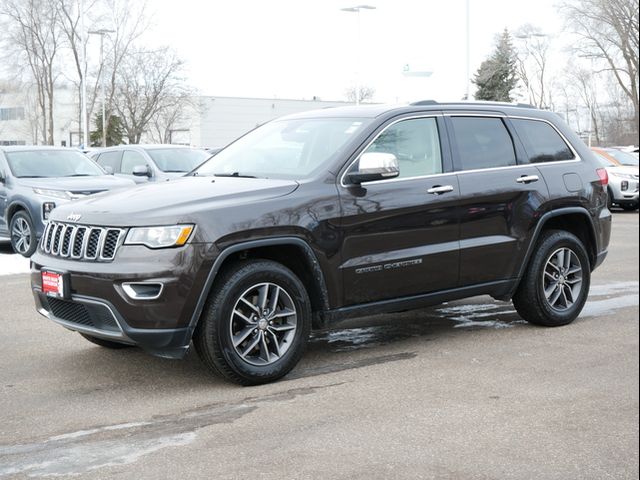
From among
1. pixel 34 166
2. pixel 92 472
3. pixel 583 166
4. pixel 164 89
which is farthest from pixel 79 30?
pixel 92 472

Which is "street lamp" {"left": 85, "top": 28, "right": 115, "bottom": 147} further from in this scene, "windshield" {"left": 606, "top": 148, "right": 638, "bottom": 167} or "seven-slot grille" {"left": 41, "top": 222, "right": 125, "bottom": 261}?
"windshield" {"left": 606, "top": 148, "right": 638, "bottom": 167}

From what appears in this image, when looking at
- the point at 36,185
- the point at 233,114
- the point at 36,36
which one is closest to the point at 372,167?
the point at 36,185

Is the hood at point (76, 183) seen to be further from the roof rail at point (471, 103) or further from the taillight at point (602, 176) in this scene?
the taillight at point (602, 176)

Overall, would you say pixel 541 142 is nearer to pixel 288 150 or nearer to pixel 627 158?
pixel 288 150

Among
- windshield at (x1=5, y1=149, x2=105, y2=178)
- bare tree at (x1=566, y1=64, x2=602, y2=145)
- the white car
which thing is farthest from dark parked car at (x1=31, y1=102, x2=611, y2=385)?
windshield at (x1=5, y1=149, x2=105, y2=178)

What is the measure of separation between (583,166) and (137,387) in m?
3.92

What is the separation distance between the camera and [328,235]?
18.2ft

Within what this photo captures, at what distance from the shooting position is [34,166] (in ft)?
43.8

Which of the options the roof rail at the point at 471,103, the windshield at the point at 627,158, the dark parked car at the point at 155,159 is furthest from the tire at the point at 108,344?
the dark parked car at the point at 155,159

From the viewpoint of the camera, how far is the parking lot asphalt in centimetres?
393

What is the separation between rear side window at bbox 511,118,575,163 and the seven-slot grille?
10.9ft

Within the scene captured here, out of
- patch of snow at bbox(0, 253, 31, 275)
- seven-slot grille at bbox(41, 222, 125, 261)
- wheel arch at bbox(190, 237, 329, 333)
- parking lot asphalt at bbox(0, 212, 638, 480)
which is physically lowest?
parking lot asphalt at bbox(0, 212, 638, 480)

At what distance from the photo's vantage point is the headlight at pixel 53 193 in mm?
12406

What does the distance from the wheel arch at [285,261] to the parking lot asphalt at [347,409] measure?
48 cm
